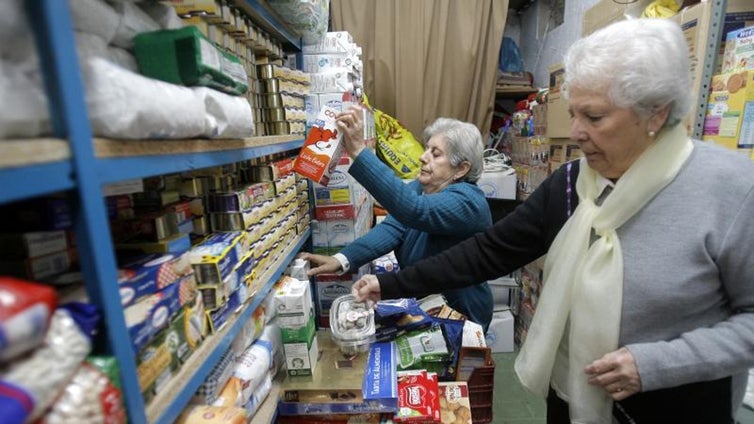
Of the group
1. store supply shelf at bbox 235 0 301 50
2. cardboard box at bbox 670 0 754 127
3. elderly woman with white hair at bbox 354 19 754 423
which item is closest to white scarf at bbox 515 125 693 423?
elderly woman with white hair at bbox 354 19 754 423

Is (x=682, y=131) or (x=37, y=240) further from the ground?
(x=682, y=131)

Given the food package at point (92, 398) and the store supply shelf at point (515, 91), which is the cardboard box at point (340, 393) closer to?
the food package at point (92, 398)

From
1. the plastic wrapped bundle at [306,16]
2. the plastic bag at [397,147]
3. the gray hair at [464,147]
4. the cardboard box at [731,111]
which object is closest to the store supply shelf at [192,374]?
the plastic wrapped bundle at [306,16]

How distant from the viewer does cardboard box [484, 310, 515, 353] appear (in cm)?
292

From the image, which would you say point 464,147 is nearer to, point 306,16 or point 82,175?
point 306,16

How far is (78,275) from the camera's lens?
0.58 metres

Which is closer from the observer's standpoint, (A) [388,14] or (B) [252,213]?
(B) [252,213]

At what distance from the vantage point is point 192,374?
0.71 metres

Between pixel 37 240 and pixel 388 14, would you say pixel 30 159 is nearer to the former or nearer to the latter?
pixel 37 240

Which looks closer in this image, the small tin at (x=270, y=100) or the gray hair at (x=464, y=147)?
the small tin at (x=270, y=100)

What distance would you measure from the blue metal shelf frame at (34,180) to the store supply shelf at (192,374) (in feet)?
1.22

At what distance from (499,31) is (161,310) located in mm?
3392

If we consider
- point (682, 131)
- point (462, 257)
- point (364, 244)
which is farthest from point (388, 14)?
point (682, 131)

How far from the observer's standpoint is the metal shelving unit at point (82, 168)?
0.38 m
